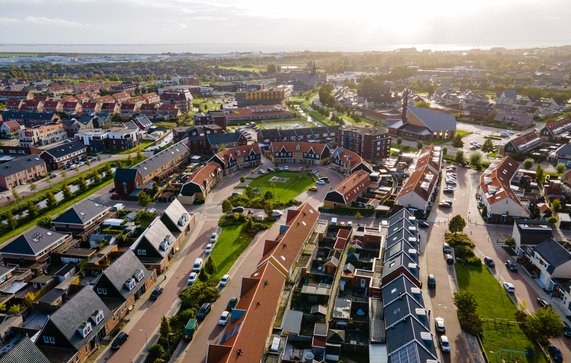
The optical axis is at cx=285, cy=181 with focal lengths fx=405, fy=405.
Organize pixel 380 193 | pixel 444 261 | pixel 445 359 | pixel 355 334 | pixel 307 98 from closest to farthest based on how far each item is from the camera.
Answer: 1. pixel 445 359
2. pixel 355 334
3. pixel 444 261
4. pixel 380 193
5. pixel 307 98

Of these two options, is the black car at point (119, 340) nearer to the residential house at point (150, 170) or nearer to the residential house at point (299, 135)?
the residential house at point (150, 170)

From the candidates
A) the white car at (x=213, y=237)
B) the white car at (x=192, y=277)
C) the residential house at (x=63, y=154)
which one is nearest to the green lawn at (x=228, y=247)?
the white car at (x=213, y=237)

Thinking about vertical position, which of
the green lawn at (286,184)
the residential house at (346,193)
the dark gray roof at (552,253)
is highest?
the dark gray roof at (552,253)

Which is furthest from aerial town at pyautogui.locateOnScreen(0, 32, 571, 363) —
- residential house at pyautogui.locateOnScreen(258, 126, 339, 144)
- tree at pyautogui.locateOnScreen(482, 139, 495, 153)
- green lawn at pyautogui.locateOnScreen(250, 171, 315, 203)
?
tree at pyautogui.locateOnScreen(482, 139, 495, 153)

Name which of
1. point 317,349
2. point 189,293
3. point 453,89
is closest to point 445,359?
point 317,349

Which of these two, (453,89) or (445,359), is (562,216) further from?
(453,89)

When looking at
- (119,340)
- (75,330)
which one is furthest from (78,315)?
(119,340)

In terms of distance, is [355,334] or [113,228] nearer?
[355,334]
